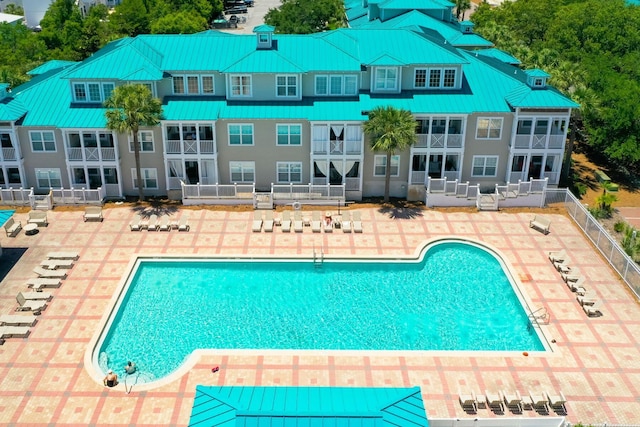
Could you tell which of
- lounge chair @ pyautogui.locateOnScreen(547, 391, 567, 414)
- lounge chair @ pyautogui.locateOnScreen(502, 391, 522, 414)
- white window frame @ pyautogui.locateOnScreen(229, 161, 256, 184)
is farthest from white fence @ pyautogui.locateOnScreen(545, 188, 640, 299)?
white window frame @ pyautogui.locateOnScreen(229, 161, 256, 184)

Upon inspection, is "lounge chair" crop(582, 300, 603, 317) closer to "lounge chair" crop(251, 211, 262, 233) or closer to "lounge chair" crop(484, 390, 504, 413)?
"lounge chair" crop(484, 390, 504, 413)

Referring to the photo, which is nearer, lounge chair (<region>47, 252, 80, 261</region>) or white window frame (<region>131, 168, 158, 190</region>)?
lounge chair (<region>47, 252, 80, 261</region>)

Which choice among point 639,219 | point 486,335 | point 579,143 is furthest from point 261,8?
point 486,335

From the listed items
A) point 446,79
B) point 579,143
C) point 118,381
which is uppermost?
point 446,79

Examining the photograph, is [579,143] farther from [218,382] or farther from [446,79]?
[218,382]

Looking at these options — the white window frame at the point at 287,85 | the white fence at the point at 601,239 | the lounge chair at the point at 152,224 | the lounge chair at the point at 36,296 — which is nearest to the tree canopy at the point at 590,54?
the white fence at the point at 601,239

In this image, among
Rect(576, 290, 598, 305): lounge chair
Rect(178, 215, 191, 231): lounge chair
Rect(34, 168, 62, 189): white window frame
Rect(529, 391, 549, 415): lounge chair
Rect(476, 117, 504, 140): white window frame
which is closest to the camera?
Rect(529, 391, 549, 415): lounge chair
